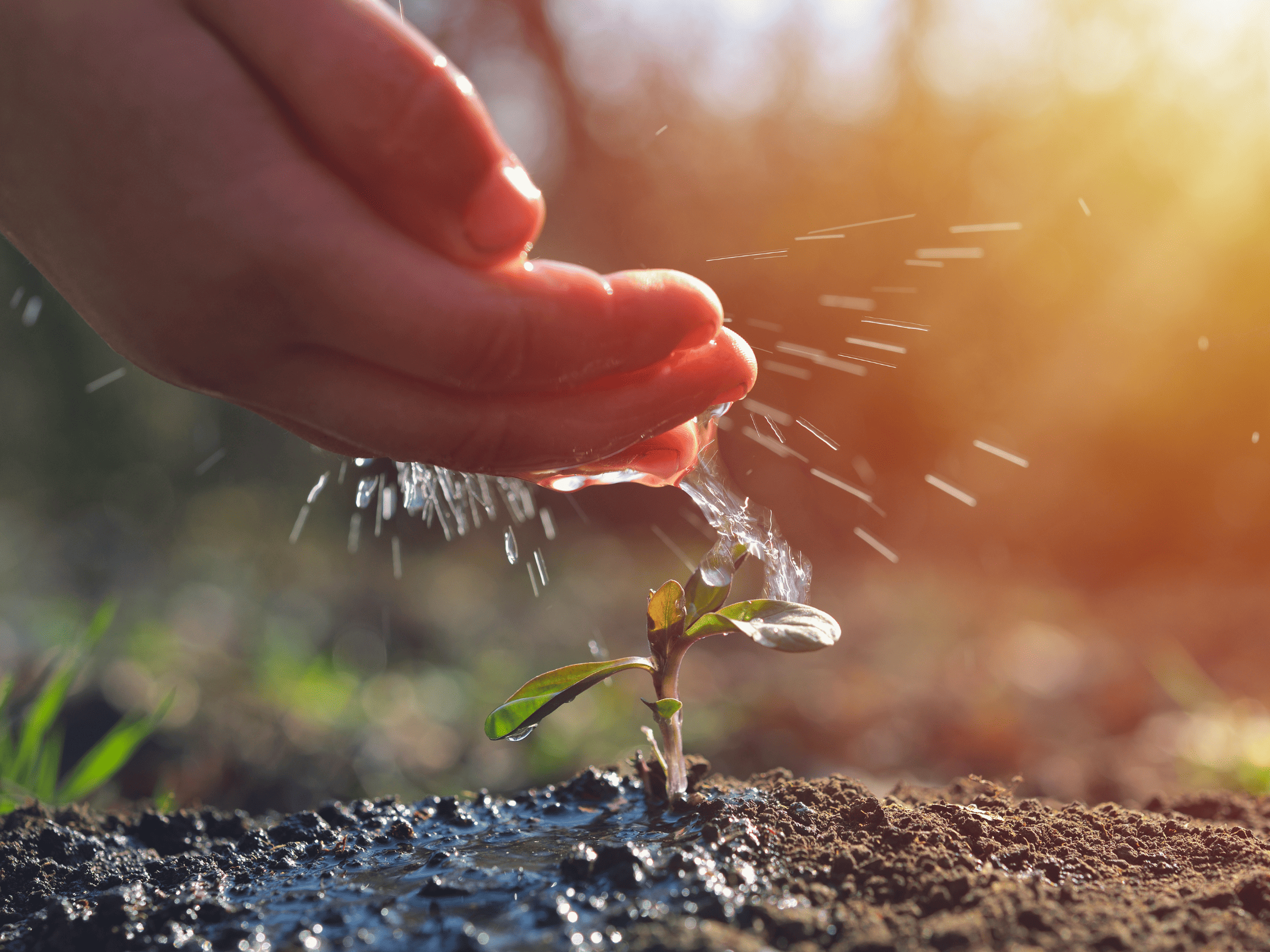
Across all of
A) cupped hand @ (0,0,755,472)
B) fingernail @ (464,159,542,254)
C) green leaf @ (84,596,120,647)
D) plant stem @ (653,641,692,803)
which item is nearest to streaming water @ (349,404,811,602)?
plant stem @ (653,641,692,803)

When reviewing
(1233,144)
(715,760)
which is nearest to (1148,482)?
(1233,144)

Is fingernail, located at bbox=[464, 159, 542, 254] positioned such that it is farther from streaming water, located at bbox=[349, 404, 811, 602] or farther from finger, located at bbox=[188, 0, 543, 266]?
streaming water, located at bbox=[349, 404, 811, 602]

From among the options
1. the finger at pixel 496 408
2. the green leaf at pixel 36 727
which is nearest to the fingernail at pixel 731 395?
the finger at pixel 496 408

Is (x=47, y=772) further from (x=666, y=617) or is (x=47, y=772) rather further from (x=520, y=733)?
(x=666, y=617)

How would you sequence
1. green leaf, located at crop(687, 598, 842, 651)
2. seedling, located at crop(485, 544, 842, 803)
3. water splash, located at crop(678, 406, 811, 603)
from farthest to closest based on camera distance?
water splash, located at crop(678, 406, 811, 603) → seedling, located at crop(485, 544, 842, 803) → green leaf, located at crop(687, 598, 842, 651)

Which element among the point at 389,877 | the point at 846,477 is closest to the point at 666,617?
the point at 389,877

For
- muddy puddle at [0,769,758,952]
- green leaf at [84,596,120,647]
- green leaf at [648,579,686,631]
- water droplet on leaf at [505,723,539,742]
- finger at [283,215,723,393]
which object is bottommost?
muddy puddle at [0,769,758,952]

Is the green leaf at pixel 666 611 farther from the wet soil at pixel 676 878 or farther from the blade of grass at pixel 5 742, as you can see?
the blade of grass at pixel 5 742
